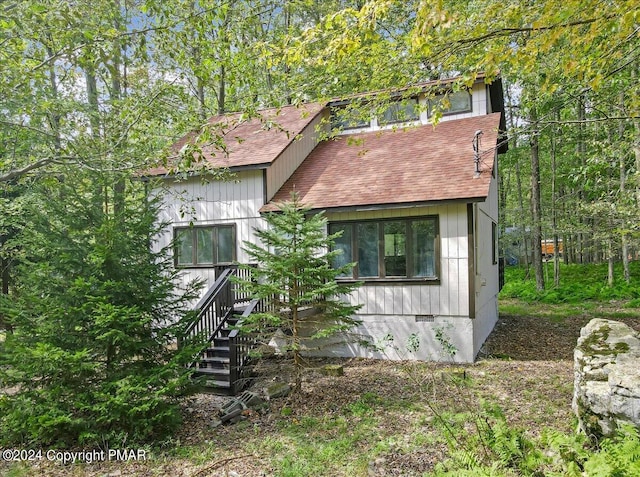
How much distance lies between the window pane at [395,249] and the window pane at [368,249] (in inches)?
9.2

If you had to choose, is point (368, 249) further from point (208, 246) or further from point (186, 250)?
point (186, 250)

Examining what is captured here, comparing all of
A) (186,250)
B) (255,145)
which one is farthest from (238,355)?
(255,145)

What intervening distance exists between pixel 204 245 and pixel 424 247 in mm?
5611

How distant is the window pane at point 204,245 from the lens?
427 inches

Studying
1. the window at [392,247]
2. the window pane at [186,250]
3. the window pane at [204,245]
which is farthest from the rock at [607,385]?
the window pane at [186,250]

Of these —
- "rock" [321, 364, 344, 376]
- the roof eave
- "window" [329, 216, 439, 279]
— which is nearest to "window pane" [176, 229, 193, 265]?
the roof eave

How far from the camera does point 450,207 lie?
8.49 metres

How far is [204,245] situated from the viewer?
35.8 ft

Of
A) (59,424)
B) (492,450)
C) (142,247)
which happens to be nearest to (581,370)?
(492,450)

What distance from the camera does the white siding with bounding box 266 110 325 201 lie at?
10.4 meters

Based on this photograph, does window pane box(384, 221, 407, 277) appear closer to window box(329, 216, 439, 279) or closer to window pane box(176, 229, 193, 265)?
window box(329, 216, 439, 279)

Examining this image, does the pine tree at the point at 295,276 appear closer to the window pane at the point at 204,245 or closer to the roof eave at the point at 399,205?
the roof eave at the point at 399,205

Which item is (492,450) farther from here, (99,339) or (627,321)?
(627,321)

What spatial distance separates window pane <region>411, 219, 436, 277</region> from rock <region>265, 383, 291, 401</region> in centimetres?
356
